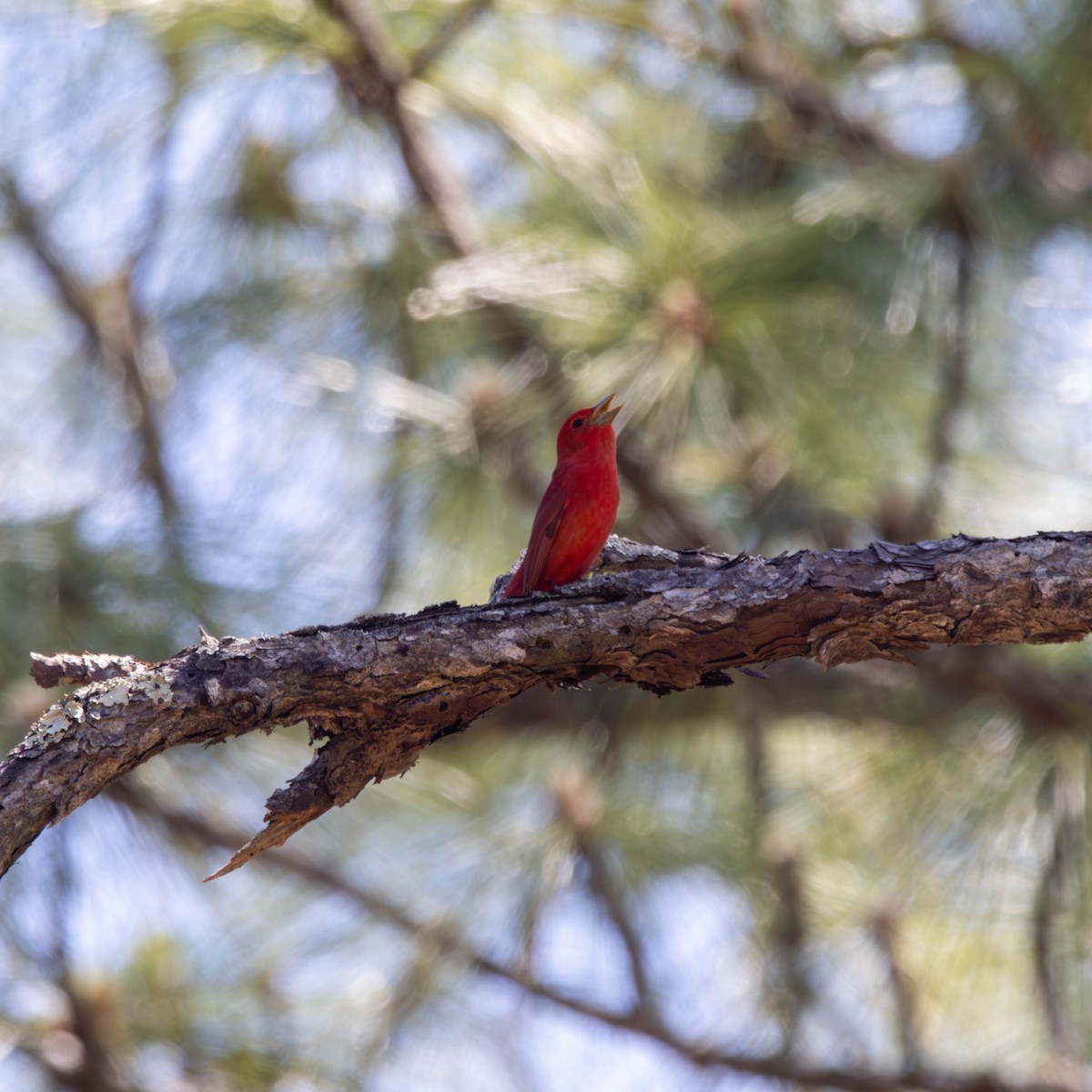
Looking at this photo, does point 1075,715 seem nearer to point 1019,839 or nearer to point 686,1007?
point 1019,839

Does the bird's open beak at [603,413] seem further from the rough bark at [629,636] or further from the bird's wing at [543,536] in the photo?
the rough bark at [629,636]

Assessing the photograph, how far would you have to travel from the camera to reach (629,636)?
247 centimetres

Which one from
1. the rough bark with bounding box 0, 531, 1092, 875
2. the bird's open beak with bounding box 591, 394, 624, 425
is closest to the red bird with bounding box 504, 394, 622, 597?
the bird's open beak with bounding box 591, 394, 624, 425

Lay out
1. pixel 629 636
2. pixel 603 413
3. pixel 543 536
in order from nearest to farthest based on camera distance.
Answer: pixel 629 636
pixel 543 536
pixel 603 413

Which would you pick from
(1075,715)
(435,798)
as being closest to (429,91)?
(435,798)

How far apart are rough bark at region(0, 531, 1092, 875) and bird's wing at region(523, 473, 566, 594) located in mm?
1094

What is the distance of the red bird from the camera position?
11.9 ft

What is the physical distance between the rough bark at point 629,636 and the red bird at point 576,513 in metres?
0.91

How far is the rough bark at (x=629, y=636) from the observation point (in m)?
2.28

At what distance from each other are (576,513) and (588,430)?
42cm

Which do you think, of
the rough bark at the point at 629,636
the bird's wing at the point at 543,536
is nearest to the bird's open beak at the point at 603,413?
the bird's wing at the point at 543,536

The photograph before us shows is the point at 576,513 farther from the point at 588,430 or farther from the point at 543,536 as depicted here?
the point at 588,430

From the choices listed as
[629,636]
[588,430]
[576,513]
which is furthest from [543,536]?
[629,636]

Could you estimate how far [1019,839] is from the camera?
4.37 meters
